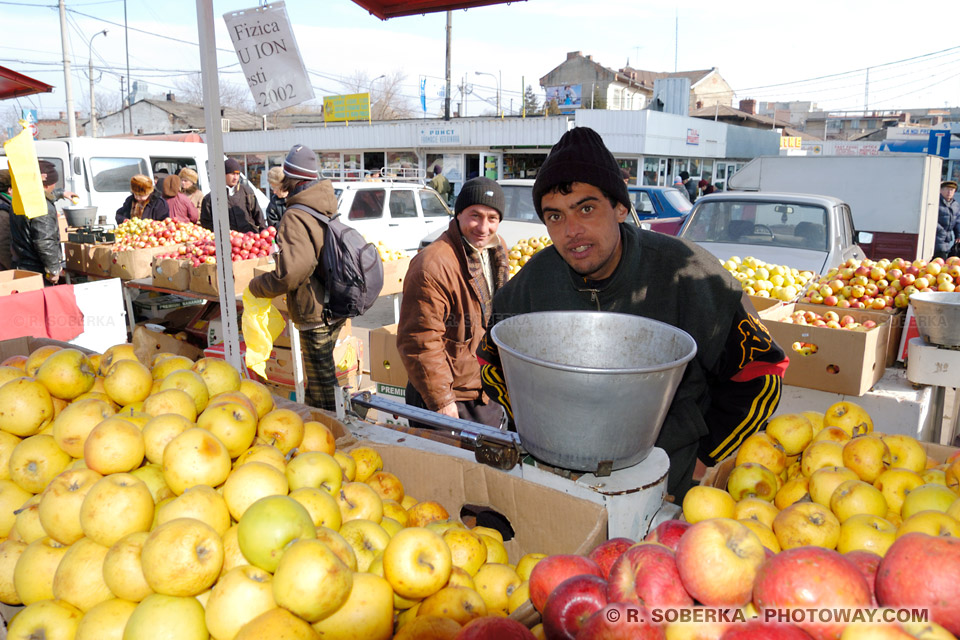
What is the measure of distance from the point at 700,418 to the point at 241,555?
152cm

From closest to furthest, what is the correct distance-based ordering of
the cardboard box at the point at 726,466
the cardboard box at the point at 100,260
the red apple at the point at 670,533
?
the red apple at the point at 670,533, the cardboard box at the point at 726,466, the cardboard box at the point at 100,260

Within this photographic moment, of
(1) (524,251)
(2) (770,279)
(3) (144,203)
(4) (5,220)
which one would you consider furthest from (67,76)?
(2) (770,279)

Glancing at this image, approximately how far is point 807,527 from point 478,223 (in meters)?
2.36

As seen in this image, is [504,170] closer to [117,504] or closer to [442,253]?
[442,253]

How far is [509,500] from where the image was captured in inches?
67.9

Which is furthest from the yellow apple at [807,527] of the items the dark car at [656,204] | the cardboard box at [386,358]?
the dark car at [656,204]

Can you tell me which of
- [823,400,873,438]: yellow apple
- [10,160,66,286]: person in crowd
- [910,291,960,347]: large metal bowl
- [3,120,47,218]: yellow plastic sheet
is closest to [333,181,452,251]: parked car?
[10,160,66,286]: person in crowd

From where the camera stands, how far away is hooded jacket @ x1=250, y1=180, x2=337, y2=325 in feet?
13.4

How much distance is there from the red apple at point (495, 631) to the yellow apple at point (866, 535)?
2.62 ft

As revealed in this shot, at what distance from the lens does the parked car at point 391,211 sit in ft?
33.4

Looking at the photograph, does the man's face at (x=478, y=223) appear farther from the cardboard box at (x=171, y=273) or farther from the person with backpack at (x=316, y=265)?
the cardboard box at (x=171, y=273)

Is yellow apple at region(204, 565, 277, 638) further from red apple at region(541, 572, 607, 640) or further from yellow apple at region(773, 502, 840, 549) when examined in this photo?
yellow apple at region(773, 502, 840, 549)

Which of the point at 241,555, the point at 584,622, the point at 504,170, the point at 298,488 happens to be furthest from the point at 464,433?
the point at 504,170

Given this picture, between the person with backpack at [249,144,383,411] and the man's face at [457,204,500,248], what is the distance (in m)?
1.15
